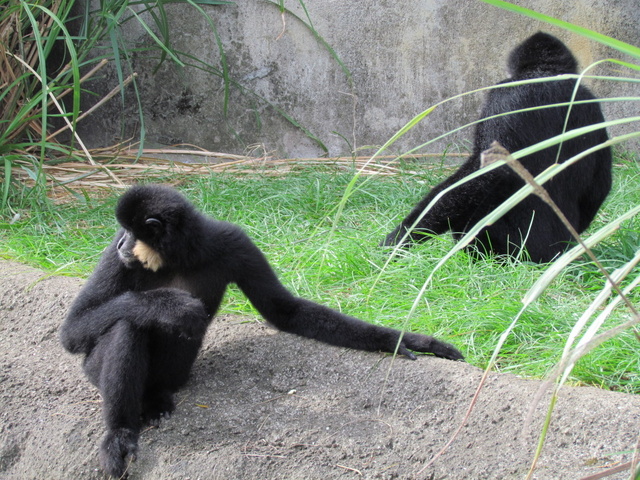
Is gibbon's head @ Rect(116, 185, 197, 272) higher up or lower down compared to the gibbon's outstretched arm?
higher up

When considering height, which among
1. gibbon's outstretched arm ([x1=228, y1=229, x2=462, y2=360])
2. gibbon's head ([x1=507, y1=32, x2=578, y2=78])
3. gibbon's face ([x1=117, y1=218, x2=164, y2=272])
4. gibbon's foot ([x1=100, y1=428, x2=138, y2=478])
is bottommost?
gibbon's foot ([x1=100, y1=428, x2=138, y2=478])

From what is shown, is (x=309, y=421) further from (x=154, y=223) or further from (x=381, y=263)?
(x=381, y=263)

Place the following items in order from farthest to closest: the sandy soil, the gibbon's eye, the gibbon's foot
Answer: the gibbon's eye
the gibbon's foot
the sandy soil

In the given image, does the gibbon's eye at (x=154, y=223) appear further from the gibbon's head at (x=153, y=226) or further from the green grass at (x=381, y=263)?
the green grass at (x=381, y=263)

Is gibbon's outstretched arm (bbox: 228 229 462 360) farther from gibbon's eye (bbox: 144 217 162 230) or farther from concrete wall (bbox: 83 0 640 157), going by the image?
concrete wall (bbox: 83 0 640 157)

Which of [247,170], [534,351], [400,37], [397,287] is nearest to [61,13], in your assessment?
[247,170]

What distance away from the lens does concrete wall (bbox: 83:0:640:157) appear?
741 centimetres

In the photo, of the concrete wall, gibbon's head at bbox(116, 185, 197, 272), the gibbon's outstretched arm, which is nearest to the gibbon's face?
gibbon's head at bbox(116, 185, 197, 272)

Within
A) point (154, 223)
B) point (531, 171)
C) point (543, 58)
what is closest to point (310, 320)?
point (154, 223)

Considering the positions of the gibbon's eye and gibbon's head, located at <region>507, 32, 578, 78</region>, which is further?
gibbon's head, located at <region>507, 32, 578, 78</region>

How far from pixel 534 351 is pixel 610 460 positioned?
938 millimetres

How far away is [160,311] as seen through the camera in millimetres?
2986

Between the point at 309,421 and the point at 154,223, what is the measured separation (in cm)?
112

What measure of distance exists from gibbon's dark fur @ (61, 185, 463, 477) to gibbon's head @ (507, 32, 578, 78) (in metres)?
2.33
